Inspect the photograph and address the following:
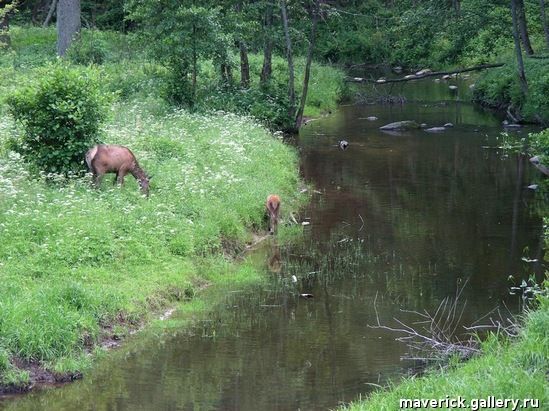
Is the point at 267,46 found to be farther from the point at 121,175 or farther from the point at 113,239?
the point at 113,239

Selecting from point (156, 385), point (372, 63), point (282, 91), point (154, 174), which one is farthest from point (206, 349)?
point (372, 63)

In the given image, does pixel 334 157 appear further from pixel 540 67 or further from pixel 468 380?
pixel 468 380

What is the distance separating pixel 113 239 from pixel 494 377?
6.85 m

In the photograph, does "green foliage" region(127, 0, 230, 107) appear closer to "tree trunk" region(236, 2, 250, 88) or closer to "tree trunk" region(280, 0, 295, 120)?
"tree trunk" region(280, 0, 295, 120)

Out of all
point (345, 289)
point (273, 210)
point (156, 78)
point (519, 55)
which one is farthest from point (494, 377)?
point (519, 55)

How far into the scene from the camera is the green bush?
15188 millimetres

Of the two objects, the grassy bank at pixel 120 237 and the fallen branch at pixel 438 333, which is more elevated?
the grassy bank at pixel 120 237

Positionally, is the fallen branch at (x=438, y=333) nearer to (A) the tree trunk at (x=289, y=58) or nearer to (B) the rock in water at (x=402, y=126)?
(A) the tree trunk at (x=289, y=58)

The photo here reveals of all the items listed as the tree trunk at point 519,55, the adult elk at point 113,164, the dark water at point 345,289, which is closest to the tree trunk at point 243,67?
the dark water at point 345,289

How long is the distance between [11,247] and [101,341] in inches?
82.7

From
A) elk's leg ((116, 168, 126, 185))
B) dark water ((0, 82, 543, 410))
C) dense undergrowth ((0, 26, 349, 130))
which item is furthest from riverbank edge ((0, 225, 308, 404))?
A: dense undergrowth ((0, 26, 349, 130))

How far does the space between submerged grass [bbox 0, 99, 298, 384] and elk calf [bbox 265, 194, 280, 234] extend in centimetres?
27

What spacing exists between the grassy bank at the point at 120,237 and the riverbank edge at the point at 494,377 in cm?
361

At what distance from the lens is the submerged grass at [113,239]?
1027 centimetres
